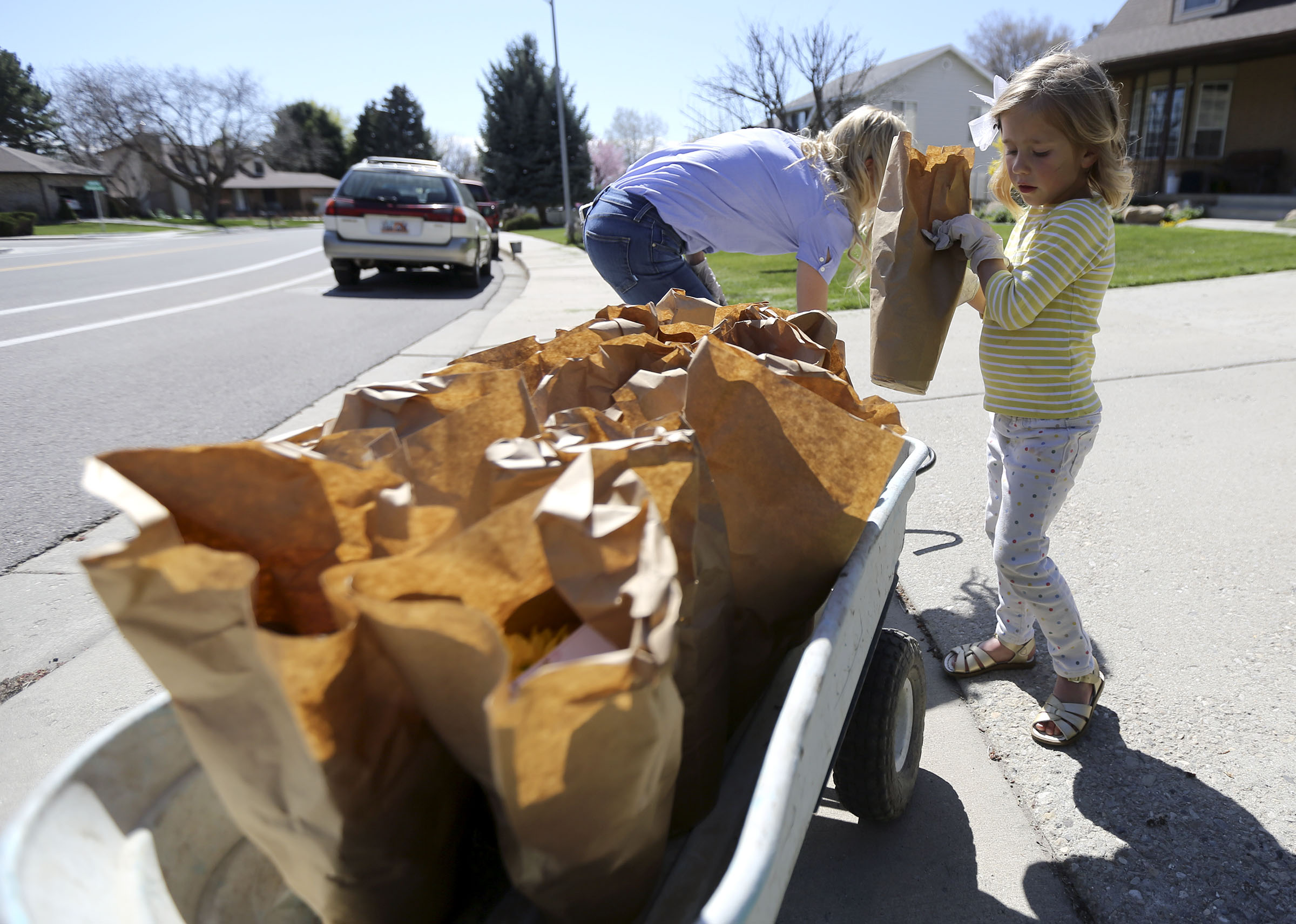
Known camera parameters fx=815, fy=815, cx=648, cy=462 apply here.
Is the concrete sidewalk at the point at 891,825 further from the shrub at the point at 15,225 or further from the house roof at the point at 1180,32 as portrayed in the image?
the shrub at the point at 15,225

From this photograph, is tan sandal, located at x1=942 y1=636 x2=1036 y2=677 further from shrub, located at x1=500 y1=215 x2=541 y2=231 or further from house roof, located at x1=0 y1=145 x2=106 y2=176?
house roof, located at x1=0 y1=145 x2=106 y2=176

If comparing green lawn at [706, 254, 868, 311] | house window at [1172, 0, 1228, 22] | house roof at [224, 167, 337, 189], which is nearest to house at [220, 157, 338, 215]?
house roof at [224, 167, 337, 189]

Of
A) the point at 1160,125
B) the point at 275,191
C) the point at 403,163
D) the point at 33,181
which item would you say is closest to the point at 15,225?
the point at 33,181

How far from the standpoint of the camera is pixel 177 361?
679cm

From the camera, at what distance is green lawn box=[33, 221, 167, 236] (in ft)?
120

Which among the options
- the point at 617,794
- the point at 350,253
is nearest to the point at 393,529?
the point at 617,794

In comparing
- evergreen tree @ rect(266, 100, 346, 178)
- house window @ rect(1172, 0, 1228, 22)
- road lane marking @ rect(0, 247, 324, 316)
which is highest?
evergreen tree @ rect(266, 100, 346, 178)

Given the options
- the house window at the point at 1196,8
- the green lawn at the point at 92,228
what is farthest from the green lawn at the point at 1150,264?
the green lawn at the point at 92,228

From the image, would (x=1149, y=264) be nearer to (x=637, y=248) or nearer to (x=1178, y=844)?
(x=637, y=248)

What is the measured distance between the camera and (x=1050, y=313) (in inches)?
82.5

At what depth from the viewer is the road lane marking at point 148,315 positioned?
7.58 metres

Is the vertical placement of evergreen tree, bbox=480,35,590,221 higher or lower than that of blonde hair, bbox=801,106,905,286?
higher

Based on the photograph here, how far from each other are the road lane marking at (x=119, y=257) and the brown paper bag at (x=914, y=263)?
1707 centimetres

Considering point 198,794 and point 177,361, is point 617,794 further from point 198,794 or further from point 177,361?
point 177,361
